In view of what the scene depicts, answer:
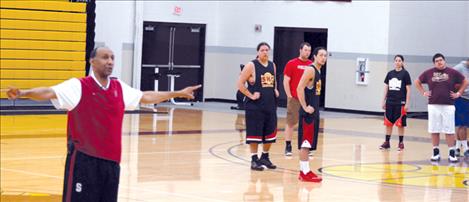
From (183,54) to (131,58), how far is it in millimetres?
2512

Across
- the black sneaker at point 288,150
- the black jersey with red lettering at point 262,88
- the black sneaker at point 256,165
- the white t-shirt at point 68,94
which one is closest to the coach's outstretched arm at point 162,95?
the white t-shirt at point 68,94

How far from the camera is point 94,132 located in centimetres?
809

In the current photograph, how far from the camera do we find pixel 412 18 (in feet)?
97.2

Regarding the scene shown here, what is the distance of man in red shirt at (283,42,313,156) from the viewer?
17.4m

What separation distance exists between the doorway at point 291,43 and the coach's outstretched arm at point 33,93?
23446mm

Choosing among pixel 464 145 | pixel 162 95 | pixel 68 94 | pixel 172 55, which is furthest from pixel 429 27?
pixel 68 94

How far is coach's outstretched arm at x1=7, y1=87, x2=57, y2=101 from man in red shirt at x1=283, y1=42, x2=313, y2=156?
971cm

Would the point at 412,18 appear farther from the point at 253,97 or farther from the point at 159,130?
the point at 253,97

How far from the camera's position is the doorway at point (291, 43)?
103ft

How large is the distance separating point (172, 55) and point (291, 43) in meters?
3.86

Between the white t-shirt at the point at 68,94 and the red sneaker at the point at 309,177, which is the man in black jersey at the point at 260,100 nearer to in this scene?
the red sneaker at the point at 309,177

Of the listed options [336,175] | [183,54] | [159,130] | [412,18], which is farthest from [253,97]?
[183,54]

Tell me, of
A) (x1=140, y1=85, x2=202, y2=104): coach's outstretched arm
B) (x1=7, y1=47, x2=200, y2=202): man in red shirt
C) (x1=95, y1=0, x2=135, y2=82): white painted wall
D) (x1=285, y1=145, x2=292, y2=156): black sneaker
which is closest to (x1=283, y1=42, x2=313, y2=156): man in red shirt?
(x1=285, y1=145, x2=292, y2=156): black sneaker

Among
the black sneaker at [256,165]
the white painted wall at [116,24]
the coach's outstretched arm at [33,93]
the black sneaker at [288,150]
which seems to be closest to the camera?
the coach's outstretched arm at [33,93]
